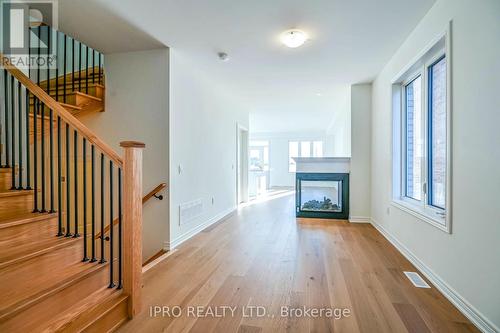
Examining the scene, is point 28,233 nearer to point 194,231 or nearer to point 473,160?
point 194,231

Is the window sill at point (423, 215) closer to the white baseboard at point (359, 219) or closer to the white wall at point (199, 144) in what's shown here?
the white baseboard at point (359, 219)

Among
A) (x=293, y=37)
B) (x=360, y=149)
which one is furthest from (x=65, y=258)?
(x=360, y=149)

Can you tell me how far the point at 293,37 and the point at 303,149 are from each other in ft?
30.0

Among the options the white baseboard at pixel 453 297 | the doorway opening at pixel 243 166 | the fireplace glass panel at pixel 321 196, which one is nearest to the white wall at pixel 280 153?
the doorway opening at pixel 243 166

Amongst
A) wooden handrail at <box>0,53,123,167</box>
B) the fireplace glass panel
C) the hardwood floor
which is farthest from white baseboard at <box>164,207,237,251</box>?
wooden handrail at <box>0,53,123,167</box>

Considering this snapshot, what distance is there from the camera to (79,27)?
291cm

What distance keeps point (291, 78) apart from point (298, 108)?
2590 millimetres

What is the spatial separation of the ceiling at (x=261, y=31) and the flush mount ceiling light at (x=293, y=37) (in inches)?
2.7

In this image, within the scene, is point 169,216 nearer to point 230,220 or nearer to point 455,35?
point 230,220

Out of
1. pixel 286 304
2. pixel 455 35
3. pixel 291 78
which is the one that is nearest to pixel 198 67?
pixel 291 78

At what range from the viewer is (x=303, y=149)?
468 inches

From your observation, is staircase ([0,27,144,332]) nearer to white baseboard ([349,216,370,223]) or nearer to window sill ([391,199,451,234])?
window sill ([391,199,451,234])

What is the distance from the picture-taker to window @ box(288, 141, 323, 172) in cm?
1169

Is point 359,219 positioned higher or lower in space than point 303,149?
lower
